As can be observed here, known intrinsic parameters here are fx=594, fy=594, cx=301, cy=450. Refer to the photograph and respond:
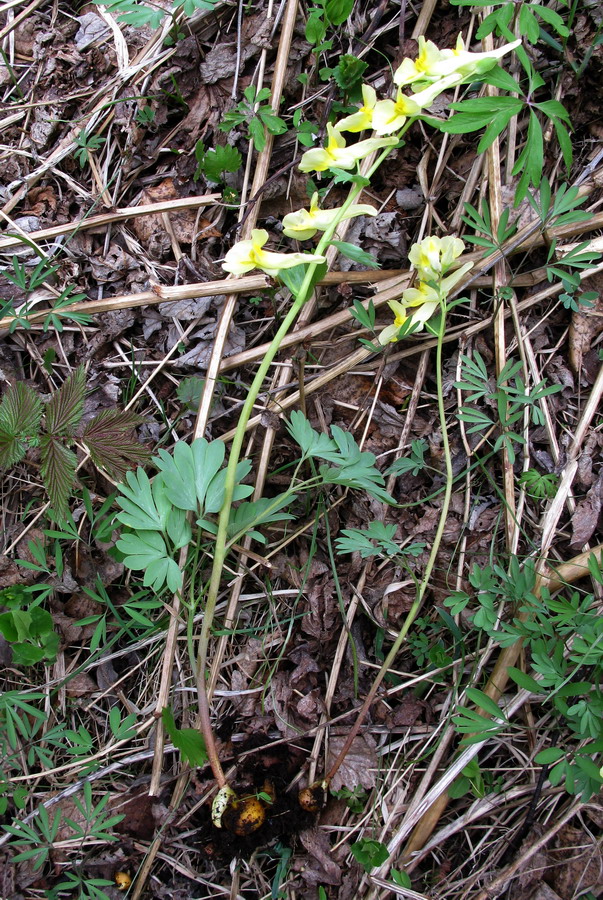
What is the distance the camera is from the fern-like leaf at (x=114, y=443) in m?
1.74

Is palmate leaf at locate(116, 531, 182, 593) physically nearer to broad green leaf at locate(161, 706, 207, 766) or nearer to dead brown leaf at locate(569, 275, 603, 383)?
broad green leaf at locate(161, 706, 207, 766)

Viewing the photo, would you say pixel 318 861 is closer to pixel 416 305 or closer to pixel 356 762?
pixel 356 762

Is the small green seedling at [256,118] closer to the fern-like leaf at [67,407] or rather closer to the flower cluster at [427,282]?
the flower cluster at [427,282]

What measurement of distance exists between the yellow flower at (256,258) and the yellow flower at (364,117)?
13.4 inches

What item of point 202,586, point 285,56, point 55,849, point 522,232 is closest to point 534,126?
point 522,232

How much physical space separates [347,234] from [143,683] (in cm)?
156

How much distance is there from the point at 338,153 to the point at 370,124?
0.10 meters

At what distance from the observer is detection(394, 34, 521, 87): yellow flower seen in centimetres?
146

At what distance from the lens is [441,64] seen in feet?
4.80

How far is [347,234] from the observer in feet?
6.23

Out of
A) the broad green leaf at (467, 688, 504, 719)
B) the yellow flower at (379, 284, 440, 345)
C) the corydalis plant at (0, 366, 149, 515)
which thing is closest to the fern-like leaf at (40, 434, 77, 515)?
the corydalis plant at (0, 366, 149, 515)

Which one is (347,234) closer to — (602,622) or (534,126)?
(534,126)

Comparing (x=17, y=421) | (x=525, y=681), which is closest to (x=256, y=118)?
(x=17, y=421)

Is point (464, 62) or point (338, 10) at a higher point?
point (338, 10)
